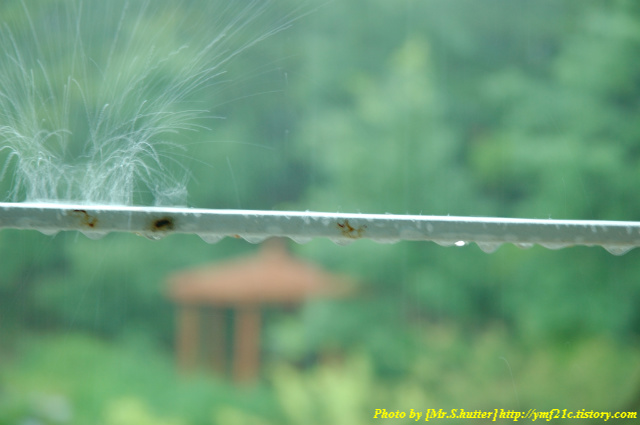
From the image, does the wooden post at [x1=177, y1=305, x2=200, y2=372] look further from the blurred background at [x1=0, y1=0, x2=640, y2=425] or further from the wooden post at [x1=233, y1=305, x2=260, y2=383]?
the wooden post at [x1=233, y1=305, x2=260, y2=383]

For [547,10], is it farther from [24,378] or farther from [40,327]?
[24,378]

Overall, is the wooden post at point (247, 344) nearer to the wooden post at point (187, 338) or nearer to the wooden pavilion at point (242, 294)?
the wooden pavilion at point (242, 294)

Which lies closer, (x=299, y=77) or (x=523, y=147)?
(x=299, y=77)

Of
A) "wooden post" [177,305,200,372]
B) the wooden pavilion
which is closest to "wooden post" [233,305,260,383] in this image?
the wooden pavilion

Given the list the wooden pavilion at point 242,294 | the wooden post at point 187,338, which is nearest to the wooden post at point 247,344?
the wooden pavilion at point 242,294

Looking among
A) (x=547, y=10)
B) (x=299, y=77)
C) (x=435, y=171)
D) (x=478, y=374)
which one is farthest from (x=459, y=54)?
(x=478, y=374)

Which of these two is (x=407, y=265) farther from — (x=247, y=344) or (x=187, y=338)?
(x=187, y=338)

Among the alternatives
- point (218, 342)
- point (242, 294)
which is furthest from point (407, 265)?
point (218, 342)
